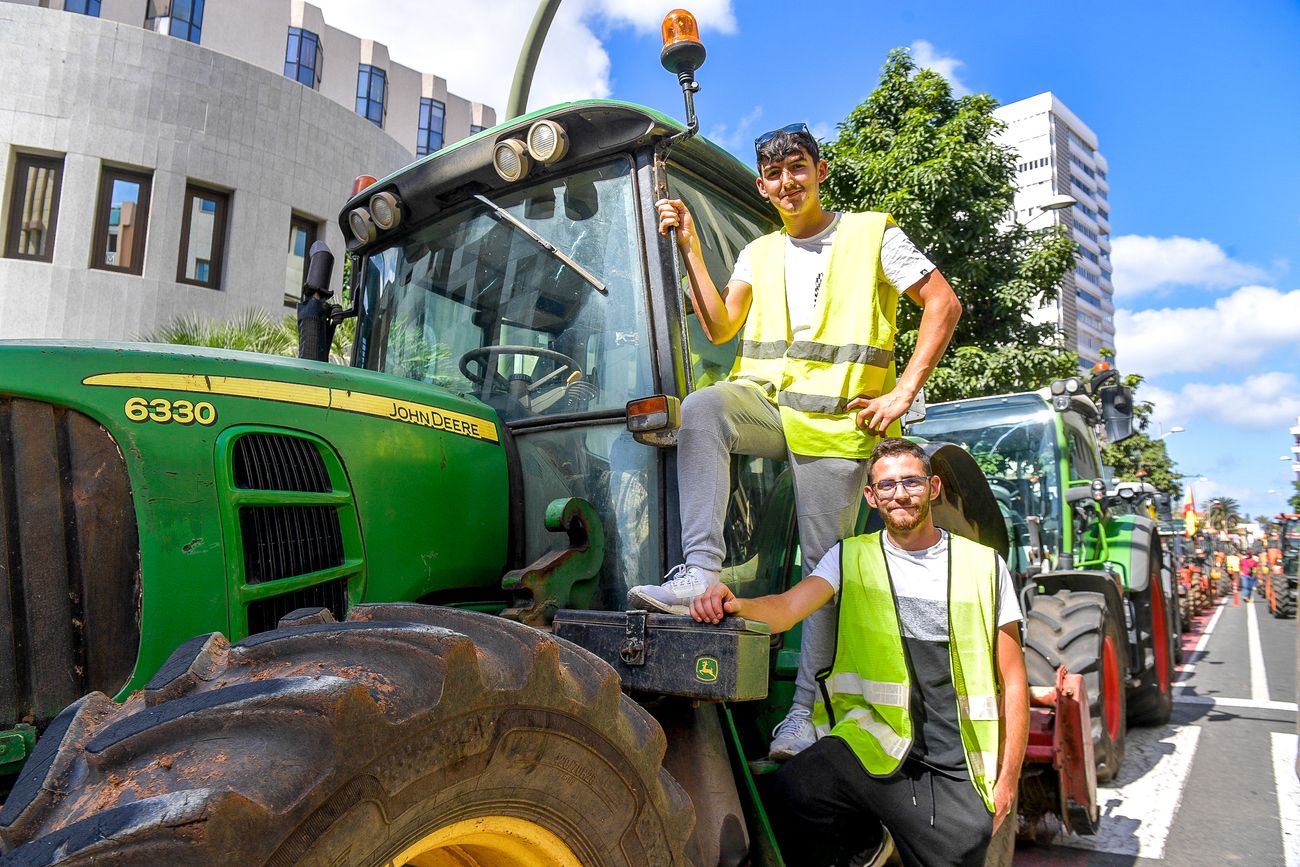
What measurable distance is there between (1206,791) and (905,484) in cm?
428

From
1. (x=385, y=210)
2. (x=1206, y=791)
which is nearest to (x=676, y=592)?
(x=385, y=210)

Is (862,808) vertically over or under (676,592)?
under

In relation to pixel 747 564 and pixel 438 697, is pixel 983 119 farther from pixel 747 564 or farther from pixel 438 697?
pixel 438 697

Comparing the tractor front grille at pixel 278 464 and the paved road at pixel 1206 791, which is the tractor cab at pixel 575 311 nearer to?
the tractor front grille at pixel 278 464

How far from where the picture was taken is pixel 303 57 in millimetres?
30078

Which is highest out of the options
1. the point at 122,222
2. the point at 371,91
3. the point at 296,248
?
the point at 371,91

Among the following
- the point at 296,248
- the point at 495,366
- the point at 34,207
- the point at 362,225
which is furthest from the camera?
the point at 296,248

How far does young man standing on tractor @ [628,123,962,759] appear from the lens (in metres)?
2.85

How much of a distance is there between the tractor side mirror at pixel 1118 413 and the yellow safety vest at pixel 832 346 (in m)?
4.55

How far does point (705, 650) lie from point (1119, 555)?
6374 mm

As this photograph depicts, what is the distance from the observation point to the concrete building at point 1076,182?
87688 millimetres

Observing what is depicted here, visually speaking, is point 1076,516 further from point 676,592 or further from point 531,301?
point 676,592

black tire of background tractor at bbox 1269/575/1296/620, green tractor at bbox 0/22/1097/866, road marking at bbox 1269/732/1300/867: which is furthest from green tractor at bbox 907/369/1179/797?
black tire of background tractor at bbox 1269/575/1296/620

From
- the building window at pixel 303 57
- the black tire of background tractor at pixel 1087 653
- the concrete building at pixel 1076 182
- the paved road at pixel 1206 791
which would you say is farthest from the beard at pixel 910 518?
the concrete building at pixel 1076 182
